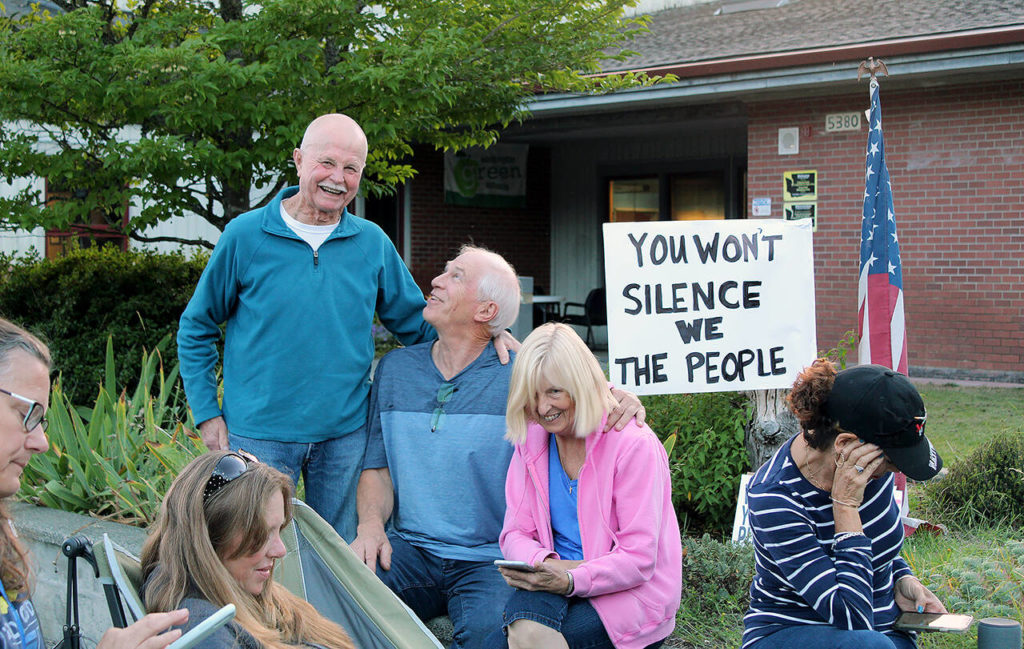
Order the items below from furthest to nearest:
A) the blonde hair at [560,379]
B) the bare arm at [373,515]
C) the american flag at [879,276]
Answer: the american flag at [879,276], the bare arm at [373,515], the blonde hair at [560,379]

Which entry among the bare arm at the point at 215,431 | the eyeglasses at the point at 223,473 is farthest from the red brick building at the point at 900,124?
the eyeglasses at the point at 223,473

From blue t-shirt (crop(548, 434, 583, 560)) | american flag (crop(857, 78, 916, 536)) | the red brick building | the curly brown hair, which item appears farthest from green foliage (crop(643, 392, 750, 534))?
the red brick building

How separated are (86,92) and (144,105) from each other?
1.02ft

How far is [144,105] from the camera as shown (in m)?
5.58

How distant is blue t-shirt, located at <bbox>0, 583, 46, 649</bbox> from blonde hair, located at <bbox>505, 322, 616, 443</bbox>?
1.46 m

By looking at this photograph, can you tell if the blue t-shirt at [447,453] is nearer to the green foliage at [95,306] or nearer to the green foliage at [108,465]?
the green foliage at [108,465]

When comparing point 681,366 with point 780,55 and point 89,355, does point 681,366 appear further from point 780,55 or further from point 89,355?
point 780,55

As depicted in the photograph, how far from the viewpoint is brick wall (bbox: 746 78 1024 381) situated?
10008 mm

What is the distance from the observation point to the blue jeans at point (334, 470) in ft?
11.4

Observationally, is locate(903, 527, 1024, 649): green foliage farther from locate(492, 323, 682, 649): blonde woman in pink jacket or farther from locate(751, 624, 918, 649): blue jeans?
locate(492, 323, 682, 649): blonde woman in pink jacket

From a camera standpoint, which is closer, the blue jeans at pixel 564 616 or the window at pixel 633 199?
the blue jeans at pixel 564 616

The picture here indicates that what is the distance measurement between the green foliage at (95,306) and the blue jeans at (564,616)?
5.29 meters

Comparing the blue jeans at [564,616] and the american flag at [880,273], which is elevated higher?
the american flag at [880,273]

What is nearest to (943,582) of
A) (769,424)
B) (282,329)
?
(769,424)
